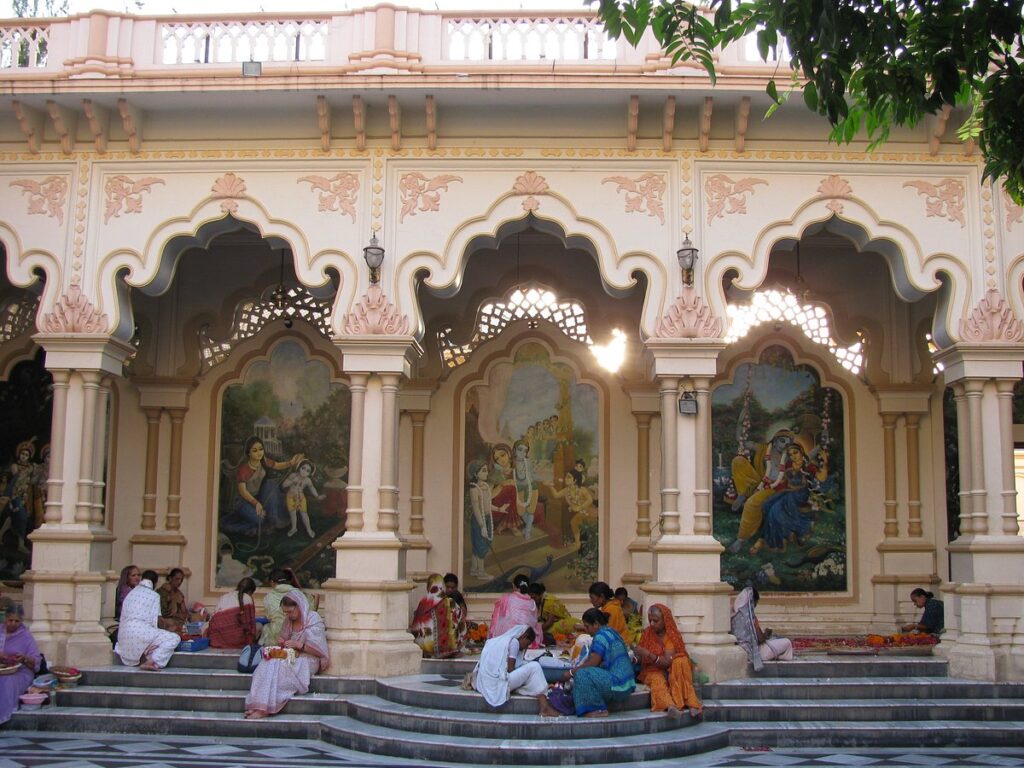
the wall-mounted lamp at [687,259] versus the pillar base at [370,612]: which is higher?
the wall-mounted lamp at [687,259]

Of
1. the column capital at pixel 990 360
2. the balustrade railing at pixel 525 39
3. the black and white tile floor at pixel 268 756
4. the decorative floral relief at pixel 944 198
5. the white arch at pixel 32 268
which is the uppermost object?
the balustrade railing at pixel 525 39

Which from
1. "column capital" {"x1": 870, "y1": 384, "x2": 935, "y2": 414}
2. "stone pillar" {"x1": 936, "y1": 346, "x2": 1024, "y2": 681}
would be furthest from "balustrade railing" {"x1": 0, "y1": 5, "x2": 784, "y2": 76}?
"column capital" {"x1": 870, "y1": 384, "x2": 935, "y2": 414}

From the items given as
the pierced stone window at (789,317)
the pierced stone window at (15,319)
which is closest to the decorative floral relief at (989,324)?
the pierced stone window at (789,317)

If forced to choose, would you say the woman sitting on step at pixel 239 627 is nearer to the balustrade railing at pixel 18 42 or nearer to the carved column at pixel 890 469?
the balustrade railing at pixel 18 42

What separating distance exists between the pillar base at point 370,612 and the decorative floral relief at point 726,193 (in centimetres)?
412

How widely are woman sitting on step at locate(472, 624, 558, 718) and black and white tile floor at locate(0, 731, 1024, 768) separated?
0.90m

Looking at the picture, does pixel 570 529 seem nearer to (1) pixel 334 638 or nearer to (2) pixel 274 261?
(1) pixel 334 638

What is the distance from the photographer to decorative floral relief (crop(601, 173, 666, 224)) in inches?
421

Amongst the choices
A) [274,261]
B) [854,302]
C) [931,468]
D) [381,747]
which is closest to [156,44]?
[274,261]

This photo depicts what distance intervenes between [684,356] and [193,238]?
4.65 m

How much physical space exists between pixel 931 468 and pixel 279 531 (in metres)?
7.14

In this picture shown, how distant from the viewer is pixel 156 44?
11.1 metres

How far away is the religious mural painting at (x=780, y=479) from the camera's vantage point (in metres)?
12.7

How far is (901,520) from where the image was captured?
41.8 ft
